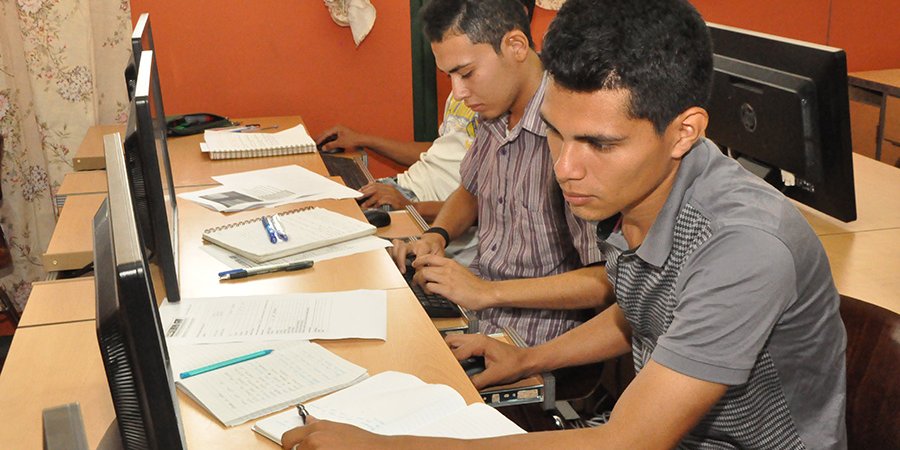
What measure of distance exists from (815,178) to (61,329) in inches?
61.8

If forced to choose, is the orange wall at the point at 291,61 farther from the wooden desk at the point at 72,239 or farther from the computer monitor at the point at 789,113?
the computer monitor at the point at 789,113

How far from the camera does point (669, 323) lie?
3.95 feet

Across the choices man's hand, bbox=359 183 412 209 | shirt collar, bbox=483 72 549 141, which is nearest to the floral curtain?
man's hand, bbox=359 183 412 209

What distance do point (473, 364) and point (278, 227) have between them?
25.9 inches

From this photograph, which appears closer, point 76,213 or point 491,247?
point 491,247

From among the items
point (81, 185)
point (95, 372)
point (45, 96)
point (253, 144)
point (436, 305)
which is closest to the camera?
point (95, 372)

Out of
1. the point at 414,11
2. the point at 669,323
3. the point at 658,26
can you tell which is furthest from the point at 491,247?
the point at 414,11

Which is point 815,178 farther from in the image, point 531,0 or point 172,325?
point 172,325

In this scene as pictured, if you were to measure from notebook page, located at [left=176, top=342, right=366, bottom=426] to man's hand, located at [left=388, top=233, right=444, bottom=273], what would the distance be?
0.53 m

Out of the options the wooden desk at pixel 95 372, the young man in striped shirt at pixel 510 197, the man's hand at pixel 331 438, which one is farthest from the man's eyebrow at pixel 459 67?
the man's hand at pixel 331 438

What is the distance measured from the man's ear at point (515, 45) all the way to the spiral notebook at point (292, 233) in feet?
1.64

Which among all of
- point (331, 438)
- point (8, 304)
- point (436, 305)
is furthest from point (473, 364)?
point (8, 304)

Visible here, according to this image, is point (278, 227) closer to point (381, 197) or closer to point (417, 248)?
point (417, 248)

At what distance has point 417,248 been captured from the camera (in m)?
2.01
